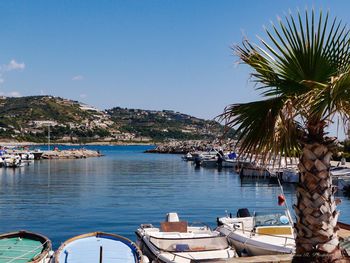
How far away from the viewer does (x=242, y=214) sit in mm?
24922

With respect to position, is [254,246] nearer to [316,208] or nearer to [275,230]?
[275,230]

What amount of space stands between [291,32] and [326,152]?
2.08 metres

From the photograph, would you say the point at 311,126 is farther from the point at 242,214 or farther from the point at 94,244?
the point at 242,214

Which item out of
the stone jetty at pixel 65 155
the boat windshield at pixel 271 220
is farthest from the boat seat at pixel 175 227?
the stone jetty at pixel 65 155

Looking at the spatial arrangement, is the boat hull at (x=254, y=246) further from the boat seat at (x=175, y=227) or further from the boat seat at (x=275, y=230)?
the boat seat at (x=175, y=227)

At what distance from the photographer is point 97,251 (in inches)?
641

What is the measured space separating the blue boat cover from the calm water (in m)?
8.60

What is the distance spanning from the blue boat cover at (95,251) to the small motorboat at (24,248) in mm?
1054

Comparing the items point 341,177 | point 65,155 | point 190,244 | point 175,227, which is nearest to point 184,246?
point 190,244

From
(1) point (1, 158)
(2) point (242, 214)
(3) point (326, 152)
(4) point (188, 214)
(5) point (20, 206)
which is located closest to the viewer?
(3) point (326, 152)

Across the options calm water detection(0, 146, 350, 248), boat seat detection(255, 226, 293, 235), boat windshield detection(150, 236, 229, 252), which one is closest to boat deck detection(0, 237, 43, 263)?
boat windshield detection(150, 236, 229, 252)

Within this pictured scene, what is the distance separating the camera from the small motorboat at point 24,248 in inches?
651

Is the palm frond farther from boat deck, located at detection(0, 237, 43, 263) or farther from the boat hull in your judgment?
boat deck, located at detection(0, 237, 43, 263)

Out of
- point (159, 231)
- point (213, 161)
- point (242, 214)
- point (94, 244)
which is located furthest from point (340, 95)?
point (213, 161)
